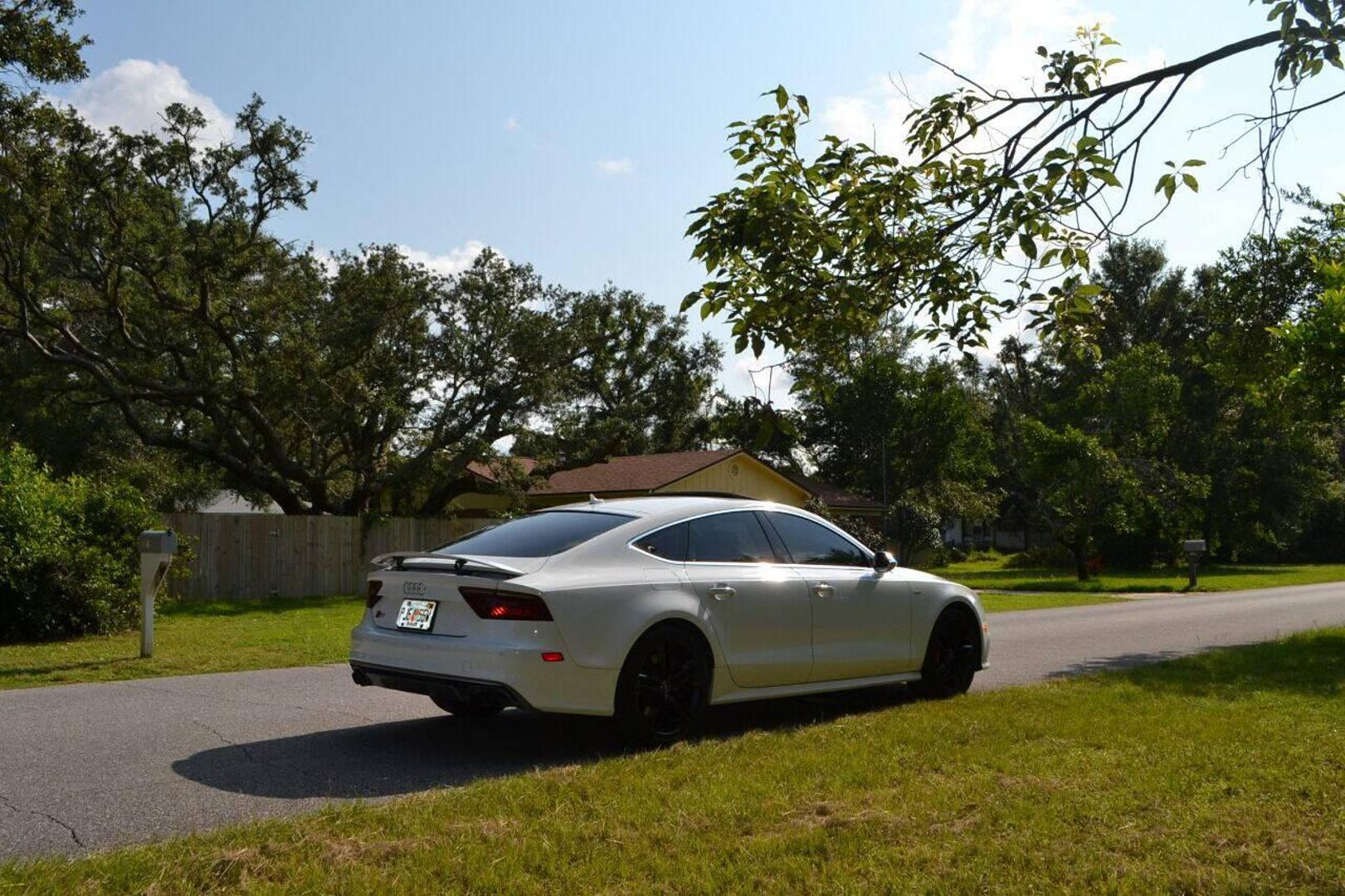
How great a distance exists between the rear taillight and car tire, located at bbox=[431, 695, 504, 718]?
2.14 ft

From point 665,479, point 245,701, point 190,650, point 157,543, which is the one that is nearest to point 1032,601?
point 665,479

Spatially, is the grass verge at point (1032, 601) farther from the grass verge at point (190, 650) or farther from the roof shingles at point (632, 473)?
the roof shingles at point (632, 473)

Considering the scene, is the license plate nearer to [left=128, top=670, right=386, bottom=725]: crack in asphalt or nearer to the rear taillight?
the rear taillight

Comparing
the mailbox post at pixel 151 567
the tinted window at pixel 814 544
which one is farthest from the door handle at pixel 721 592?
the mailbox post at pixel 151 567

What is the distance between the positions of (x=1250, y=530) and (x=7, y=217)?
48.4 meters

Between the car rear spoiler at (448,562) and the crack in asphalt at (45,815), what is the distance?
2268 millimetres

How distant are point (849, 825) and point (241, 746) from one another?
3864mm

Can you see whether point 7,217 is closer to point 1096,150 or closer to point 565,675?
point 565,675

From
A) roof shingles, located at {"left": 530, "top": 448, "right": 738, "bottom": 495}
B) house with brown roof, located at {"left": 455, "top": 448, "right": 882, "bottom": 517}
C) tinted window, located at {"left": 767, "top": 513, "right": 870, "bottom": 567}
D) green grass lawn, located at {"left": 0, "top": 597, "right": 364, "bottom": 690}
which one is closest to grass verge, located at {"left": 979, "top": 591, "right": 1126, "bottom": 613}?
green grass lawn, located at {"left": 0, "top": 597, "right": 364, "bottom": 690}

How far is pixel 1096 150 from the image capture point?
5.39 meters

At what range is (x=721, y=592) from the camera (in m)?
7.39

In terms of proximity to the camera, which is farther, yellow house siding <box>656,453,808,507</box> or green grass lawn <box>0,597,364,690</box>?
yellow house siding <box>656,453,808,507</box>

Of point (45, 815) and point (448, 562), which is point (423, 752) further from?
point (45, 815)

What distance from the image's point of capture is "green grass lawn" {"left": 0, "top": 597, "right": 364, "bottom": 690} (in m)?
10.8
